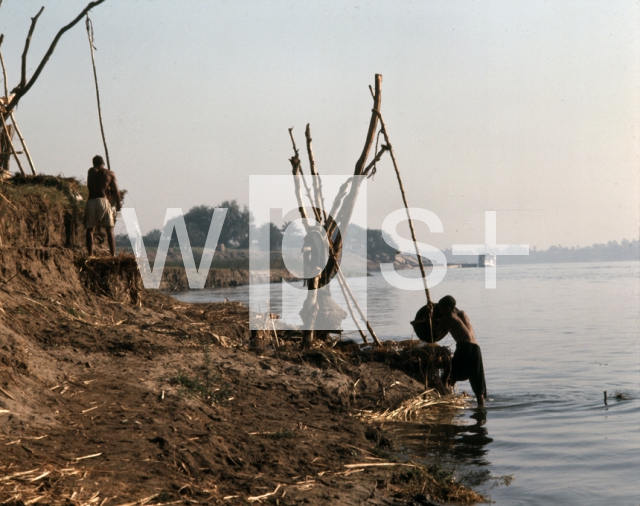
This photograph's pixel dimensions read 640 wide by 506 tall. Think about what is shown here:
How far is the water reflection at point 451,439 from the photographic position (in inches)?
254

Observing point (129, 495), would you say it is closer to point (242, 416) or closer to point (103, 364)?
point (242, 416)

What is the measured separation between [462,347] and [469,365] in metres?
0.24

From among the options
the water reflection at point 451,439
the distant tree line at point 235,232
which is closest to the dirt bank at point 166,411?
the water reflection at point 451,439

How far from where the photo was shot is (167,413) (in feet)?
17.7

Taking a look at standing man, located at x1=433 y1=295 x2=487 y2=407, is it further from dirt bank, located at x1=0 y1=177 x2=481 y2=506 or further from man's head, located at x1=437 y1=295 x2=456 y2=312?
dirt bank, located at x1=0 y1=177 x2=481 y2=506

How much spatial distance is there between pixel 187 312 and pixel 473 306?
19395 millimetres

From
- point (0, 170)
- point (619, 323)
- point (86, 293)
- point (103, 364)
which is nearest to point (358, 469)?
point (103, 364)

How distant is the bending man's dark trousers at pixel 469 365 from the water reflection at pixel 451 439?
35cm

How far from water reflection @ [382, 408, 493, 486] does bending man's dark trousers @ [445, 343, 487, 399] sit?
35 cm

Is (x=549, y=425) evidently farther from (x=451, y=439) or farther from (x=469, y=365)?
(x=451, y=439)

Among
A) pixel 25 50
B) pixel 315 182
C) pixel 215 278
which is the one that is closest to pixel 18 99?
pixel 25 50

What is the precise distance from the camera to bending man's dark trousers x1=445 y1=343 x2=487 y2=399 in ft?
29.0

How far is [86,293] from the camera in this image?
363 inches

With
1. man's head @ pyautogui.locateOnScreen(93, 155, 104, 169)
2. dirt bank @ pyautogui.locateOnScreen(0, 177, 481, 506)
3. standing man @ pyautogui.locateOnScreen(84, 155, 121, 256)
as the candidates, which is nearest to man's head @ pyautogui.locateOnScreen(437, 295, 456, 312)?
dirt bank @ pyautogui.locateOnScreen(0, 177, 481, 506)
